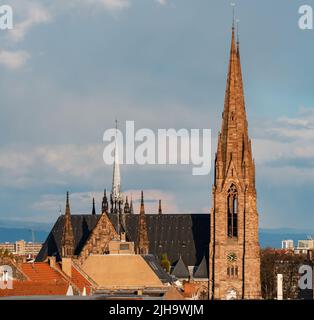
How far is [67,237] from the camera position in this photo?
5236 inches

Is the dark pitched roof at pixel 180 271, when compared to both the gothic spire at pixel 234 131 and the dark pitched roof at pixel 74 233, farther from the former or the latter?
the gothic spire at pixel 234 131

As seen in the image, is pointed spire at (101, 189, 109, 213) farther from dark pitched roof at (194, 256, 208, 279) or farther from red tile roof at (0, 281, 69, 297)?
red tile roof at (0, 281, 69, 297)

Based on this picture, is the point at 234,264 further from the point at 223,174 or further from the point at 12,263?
the point at 12,263

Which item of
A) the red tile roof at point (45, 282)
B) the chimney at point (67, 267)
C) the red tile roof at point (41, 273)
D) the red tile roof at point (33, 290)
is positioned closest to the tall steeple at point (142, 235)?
the red tile roof at point (45, 282)

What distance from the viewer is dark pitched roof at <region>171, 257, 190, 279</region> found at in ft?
435

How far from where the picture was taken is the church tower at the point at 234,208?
4956 inches

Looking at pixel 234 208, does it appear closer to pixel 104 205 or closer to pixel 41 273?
pixel 104 205

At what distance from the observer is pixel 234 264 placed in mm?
127188

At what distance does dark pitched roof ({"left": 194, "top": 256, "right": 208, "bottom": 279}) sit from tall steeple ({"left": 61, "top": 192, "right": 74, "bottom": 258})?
12.8m

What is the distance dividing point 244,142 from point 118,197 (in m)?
41.1

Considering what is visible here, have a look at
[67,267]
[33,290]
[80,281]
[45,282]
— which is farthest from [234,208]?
[33,290]

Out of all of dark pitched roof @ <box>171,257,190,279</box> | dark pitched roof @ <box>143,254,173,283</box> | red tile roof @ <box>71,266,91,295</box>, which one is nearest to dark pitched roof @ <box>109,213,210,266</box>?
dark pitched roof @ <box>171,257,190,279</box>

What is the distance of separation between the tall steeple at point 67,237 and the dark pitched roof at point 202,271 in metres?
12.8
